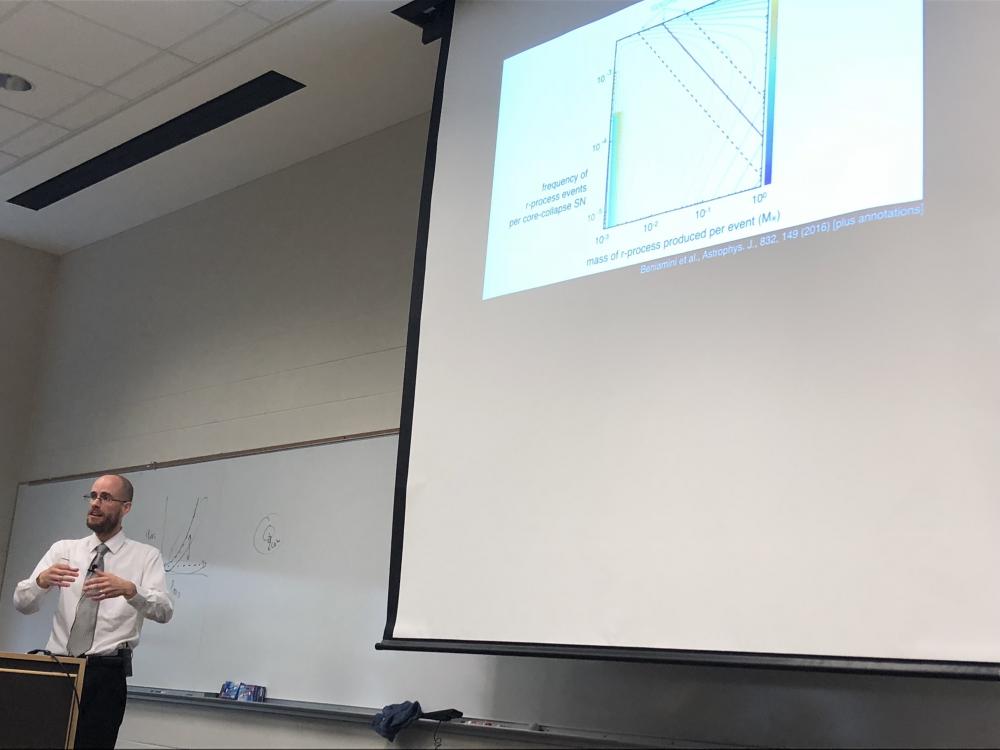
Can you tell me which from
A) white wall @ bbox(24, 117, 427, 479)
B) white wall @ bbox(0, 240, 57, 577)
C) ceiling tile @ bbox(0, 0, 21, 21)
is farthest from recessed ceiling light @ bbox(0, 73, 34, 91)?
white wall @ bbox(0, 240, 57, 577)

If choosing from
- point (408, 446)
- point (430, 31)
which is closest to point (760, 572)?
point (408, 446)

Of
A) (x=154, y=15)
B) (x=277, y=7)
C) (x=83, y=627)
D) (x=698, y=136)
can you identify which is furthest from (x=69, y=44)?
(x=698, y=136)

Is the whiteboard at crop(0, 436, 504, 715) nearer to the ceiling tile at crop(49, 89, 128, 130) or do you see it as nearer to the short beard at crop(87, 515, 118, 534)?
the short beard at crop(87, 515, 118, 534)

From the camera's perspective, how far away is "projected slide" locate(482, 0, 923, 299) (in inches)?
86.7

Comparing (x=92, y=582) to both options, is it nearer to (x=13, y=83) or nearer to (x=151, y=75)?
(x=151, y=75)

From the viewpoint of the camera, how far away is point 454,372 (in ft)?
9.52

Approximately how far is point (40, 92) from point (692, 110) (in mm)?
2767

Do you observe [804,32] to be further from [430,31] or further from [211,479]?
[211,479]

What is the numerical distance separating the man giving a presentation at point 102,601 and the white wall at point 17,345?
7.58ft

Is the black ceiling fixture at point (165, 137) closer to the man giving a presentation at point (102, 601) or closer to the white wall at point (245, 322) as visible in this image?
the white wall at point (245, 322)

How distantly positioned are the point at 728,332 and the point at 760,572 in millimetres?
566

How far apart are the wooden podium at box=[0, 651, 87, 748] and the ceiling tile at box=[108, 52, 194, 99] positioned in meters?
2.20

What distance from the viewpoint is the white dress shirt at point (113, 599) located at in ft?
10.3

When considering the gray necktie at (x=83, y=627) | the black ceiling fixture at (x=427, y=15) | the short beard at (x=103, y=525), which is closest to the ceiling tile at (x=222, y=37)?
the black ceiling fixture at (x=427, y=15)
